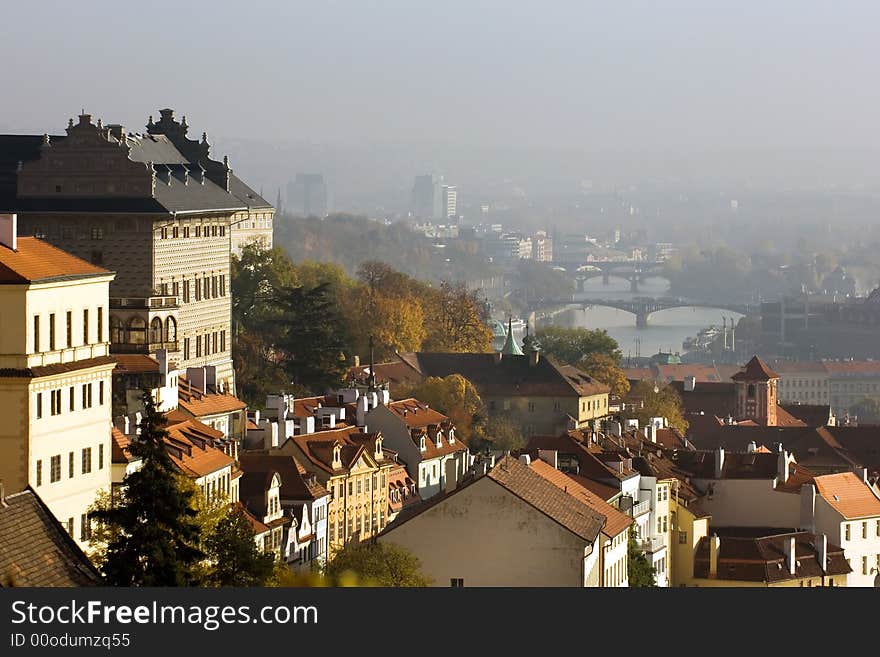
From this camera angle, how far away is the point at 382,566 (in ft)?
123

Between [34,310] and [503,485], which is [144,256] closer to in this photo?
[503,485]

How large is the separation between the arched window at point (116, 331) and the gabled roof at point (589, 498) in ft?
36.5

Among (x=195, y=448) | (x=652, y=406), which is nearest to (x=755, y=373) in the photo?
(x=652, y=406)

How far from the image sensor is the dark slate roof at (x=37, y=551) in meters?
25.8

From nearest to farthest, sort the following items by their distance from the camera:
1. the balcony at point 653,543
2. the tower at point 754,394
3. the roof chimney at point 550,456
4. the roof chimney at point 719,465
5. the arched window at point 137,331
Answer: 1. the balcony at point 653,543
2. the roof chimney at point 550,456
3. the arched window at point 137,331
4. the roof chimney at point 719,465
5. the tower at point 754,394

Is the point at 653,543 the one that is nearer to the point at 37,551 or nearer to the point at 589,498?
the point at 589,498

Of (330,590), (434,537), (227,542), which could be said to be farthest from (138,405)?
(330,590)

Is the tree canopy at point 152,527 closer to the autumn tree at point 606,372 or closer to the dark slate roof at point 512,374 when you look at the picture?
the dark slate roof at point 512,374

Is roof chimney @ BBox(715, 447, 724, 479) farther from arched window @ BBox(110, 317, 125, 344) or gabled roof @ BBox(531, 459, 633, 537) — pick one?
arched window @ BBox(110, 317, 125, 344)

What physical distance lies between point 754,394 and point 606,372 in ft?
50.0

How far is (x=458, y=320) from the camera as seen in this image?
9819 cm

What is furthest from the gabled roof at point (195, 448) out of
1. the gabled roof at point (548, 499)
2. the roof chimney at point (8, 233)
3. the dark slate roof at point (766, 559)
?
the dark slate roof at point (766, 559)

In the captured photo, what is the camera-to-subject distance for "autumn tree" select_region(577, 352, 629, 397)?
9412cm

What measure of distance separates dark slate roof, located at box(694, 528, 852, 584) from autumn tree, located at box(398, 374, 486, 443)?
1355 centimetres
